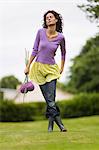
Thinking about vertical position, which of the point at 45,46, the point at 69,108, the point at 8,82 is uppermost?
the point at 45,46

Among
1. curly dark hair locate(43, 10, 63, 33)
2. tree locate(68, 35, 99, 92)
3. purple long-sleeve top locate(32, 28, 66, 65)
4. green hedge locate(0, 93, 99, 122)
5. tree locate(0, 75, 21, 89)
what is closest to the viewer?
purple long-sleeve top locate(32, 28, 66, 65)

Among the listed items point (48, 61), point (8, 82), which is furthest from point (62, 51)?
point (8, 82)

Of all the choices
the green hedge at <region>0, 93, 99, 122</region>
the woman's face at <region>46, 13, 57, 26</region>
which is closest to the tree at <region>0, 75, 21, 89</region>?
the green hedge at <region>0, 93, 99, 122</region>

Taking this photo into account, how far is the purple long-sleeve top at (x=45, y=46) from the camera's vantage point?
36.1 feet

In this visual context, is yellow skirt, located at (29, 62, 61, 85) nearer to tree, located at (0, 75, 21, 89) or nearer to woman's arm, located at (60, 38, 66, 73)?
woman's arm, located at (60, 38, 66, 73)

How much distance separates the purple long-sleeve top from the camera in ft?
36.1

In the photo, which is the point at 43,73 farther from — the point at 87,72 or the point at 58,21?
the point at 87,72

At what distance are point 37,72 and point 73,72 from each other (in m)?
68.8

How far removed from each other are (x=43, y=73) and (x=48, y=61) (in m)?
0.25

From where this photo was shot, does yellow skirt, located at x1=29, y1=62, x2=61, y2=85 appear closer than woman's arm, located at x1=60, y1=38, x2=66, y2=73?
Yes

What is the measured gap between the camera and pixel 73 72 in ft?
262

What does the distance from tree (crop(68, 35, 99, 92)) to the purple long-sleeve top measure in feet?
208

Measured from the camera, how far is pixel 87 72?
77.6 meters

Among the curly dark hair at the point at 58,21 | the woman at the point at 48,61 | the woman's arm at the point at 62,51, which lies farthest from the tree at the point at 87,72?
the woman at the point at 48,61
